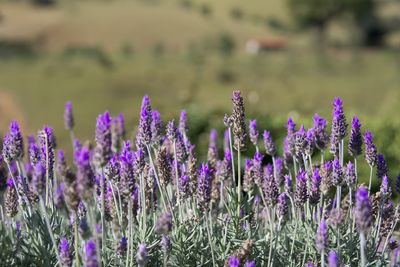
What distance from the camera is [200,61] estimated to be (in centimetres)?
2969

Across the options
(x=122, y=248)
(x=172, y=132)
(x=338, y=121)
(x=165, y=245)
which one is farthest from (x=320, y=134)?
(x=122, y=248)

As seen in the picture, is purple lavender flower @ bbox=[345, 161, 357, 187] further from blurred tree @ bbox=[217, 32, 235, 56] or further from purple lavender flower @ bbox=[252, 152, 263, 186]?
blurred tree @ bbox=[217, 32, 235, 56]

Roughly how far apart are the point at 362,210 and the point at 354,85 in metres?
25.0

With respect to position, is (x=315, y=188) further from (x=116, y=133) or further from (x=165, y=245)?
(x=116, y=133)

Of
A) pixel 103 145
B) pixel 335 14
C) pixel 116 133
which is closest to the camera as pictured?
pixel 103 145

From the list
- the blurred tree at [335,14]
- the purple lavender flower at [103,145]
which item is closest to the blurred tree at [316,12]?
the blurred tree at [335,14]

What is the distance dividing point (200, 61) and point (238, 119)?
27.3 meters

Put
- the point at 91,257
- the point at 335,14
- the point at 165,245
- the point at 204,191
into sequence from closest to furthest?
the point at 91,257 → the point at 165,245 → the point at 204,191 → the point at 335,14

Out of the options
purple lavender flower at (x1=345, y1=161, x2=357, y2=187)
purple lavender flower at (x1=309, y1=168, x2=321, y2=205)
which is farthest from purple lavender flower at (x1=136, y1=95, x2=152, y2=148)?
purple lavender flower at (x1=345, y1=161, x2=357, y2=187)

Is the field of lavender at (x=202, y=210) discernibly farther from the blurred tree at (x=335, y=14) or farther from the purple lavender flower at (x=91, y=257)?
the blurred tree at (x=335, y=14)

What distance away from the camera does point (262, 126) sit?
6957 millimetres

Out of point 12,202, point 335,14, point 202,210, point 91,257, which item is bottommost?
point 91,257

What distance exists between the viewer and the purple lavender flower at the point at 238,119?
258 cm

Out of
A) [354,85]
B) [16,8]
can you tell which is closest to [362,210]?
[354,85]
